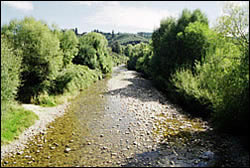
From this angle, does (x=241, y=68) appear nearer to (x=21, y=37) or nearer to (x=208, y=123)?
(x=208, y=123)

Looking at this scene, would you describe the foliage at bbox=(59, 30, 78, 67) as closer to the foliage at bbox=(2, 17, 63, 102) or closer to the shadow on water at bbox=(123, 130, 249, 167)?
the foliage at bbox=(2, 17, 63, 102)

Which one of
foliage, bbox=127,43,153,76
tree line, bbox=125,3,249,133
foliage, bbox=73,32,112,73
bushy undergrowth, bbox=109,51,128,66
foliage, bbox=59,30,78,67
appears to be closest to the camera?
tree line, bbox=125,3,249,133

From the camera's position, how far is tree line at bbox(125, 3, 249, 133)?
9539mm

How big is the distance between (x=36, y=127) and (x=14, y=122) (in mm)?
1342

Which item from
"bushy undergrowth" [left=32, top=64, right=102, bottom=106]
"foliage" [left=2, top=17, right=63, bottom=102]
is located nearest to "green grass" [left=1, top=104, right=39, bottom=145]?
"bushy undergrowth" [left=32, top=64, right=102, bottom=106]

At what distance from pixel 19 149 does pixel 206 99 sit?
41.5ft

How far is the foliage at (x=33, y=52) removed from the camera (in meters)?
16.1

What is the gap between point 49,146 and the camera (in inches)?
396

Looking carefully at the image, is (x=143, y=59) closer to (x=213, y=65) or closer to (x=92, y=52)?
(x=92, y=52)

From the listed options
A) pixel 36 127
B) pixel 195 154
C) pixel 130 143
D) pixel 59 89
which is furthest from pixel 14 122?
pixel 195 154

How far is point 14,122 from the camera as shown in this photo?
38.2 ft

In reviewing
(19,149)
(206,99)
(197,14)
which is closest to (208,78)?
(206,99)

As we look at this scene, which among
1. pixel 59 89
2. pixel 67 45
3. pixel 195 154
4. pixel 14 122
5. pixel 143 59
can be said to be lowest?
pixel 195 154

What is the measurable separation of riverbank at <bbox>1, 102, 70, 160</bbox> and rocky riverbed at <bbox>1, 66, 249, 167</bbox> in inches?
13.9
